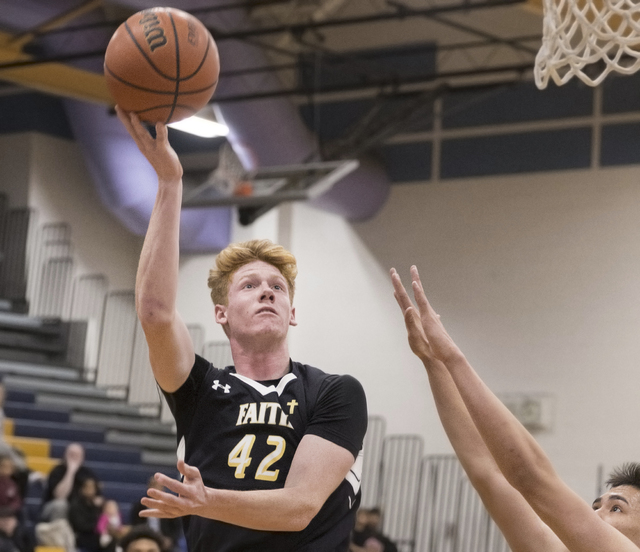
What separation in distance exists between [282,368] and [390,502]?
11118mm

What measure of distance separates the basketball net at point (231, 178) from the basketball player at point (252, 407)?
829 centimetres

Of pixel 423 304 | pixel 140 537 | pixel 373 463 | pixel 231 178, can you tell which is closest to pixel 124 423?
pixel 373 463

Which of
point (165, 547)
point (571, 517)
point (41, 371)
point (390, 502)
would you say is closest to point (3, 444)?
point (165, 547)

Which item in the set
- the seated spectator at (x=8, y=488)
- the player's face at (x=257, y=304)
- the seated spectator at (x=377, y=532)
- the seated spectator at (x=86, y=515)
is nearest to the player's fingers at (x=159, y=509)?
the player's face at (x=257, y=304)

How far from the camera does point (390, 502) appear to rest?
13633 mm

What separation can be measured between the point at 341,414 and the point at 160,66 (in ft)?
3.60

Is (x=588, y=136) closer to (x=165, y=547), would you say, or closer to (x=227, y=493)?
(x=165, y=547)

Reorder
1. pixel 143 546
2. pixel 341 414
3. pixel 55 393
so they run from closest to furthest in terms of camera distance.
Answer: pixel 341 414
pixel 143 546
pixel 55 393

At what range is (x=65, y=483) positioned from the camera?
924 centimetres

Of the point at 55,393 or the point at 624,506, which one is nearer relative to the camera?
the point at 624,506

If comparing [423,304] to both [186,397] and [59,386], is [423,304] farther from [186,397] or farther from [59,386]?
[59,386]

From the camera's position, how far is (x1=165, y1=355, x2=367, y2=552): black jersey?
8.64 feet

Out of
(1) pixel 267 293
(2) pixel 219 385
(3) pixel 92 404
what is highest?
(3) pixel 92 404

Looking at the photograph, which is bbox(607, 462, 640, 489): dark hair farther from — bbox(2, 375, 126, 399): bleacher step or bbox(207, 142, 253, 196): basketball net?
bbox(2, 375, 126, 399): bleacher step
